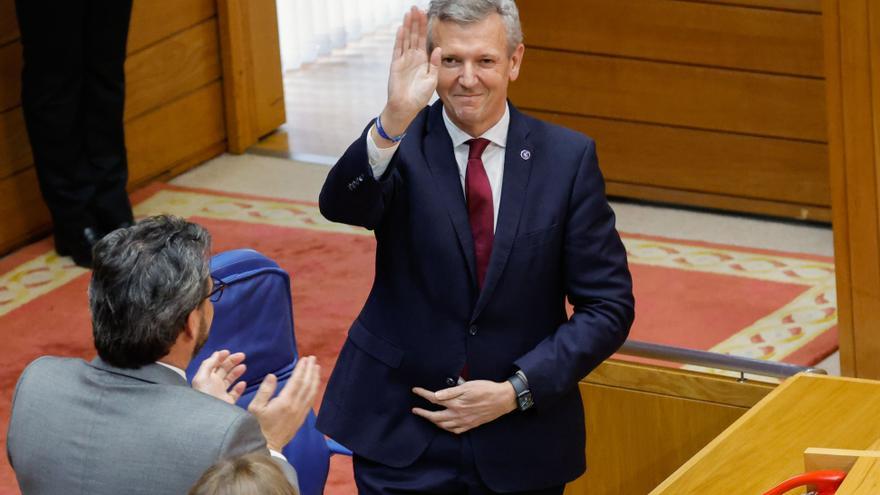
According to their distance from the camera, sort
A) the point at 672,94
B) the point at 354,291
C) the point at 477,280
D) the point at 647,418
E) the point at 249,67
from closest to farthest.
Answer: the point at 477,280 < the point at 647,418 < the point at 354,291 < the point at 672,94 < the point at 249,67

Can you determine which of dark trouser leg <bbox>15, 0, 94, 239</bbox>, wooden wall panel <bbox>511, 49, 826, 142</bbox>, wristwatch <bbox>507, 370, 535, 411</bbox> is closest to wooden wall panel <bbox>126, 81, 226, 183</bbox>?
dark trouser leg <bbox>15, 0, 94, 239</bbox>

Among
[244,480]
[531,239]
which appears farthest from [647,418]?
[244,480]

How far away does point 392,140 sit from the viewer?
274 cm

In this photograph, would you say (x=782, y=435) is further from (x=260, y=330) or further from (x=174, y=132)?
→ (x=174, y=132)

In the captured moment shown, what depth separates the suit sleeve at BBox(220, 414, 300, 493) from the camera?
7.79 ft

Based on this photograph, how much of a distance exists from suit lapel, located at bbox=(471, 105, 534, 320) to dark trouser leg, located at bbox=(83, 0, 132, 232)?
3317 millimetres

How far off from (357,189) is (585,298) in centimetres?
46

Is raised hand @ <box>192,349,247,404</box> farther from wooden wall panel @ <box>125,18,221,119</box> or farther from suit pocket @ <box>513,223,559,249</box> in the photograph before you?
wooden wall panel @ <box>125,18,221,119</box>

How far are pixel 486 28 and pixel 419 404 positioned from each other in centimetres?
69

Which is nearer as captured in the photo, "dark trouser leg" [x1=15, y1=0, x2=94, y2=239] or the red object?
the red object

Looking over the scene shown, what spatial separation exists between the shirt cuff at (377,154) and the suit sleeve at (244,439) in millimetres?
536

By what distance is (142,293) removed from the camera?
2467 mm

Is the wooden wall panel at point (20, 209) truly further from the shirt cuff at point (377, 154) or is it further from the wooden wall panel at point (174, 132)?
the shirt cuff at point (377, 154)

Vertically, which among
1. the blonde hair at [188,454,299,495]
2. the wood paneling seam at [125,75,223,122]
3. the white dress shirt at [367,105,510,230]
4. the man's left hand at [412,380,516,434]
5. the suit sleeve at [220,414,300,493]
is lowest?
the man's left hand at [412,380,516,434]
